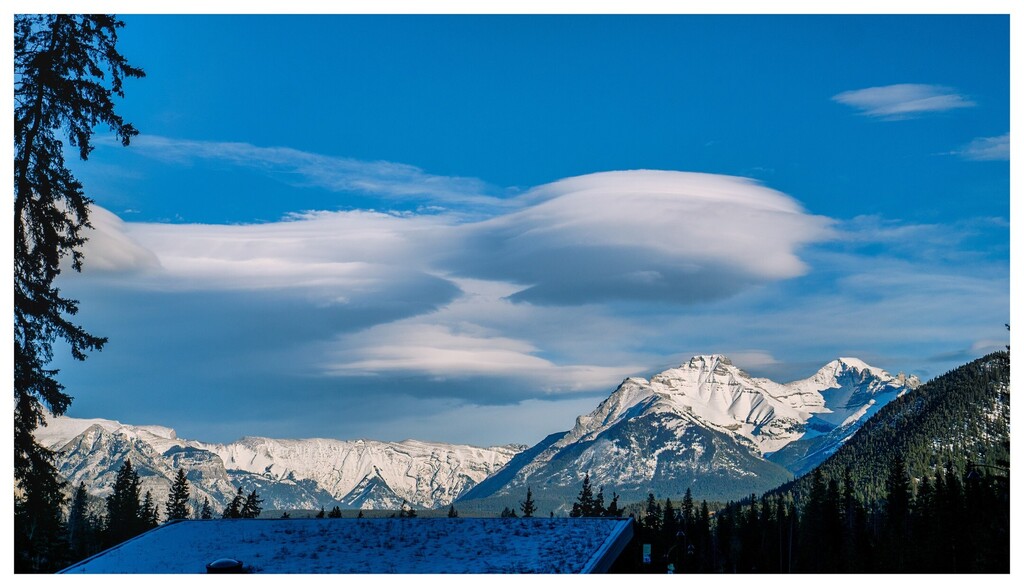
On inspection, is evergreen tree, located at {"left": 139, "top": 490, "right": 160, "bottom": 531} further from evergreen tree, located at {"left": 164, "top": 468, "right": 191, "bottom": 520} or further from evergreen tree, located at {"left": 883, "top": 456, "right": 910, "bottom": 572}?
evergreen tree, located at {"left": 883, "top": 456, "right": 910, "bottom": 572}

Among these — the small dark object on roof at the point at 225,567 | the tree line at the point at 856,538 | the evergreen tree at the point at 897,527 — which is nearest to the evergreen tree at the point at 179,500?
the tree line at the point at 856,538

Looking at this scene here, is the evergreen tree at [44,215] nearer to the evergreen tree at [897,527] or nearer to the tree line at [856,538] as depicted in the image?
the tree line at [856,538]

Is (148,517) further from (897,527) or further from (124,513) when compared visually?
(897,527)

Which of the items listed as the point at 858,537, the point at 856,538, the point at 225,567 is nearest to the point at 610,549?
the point at 225,567

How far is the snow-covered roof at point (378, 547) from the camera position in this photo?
3878 cm

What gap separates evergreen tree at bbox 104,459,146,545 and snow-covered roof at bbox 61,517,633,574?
79930mm

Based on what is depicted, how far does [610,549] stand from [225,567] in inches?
538

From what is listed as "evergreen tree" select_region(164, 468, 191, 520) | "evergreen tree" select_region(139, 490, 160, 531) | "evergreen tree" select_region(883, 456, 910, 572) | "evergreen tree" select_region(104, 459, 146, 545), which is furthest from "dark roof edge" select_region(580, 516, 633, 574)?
"evergreen tree" select_region(164, 468, 191, 520)

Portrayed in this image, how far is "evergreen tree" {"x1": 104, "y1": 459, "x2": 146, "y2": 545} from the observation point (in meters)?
122

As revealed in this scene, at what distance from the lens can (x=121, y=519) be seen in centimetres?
12775

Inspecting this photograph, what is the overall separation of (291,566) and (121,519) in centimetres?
9709

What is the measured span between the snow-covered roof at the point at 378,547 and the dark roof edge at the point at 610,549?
42 millimetres

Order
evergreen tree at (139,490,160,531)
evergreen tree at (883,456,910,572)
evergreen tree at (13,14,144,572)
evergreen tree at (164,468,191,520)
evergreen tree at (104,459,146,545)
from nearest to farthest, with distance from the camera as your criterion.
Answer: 1. evergreen tree at (13,14,144,572)
2. evergreen tree at (883,456,910,572)
3. evergreen tree at (104,459,146,545)
4. evergreen tree at (139,490,160,531)
5. evergreen tree at (164,468,191,520)
